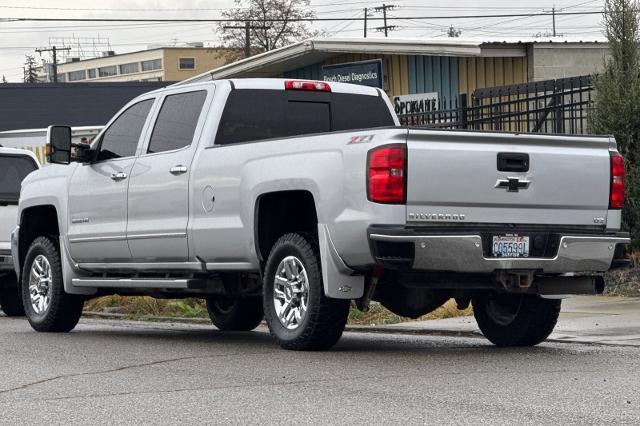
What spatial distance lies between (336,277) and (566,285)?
1746mm

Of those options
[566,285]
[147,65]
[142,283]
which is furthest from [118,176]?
[147,65]

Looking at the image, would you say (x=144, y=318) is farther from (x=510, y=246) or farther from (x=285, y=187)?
(x=510, y=246)

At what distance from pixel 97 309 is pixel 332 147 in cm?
824

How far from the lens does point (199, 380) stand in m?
8.65

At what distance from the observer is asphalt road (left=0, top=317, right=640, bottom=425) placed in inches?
281

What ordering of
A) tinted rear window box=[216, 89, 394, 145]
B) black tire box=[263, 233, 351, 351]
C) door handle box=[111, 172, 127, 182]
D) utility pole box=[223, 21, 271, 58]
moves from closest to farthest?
black tire box=[263, 233, 351, 351] → tinted rear window box=[216, 89, 394, 145] → door handle box=[111, 172, 127, 182] → utility pole box=[223, 21, 271, 58]

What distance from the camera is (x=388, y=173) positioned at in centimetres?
928

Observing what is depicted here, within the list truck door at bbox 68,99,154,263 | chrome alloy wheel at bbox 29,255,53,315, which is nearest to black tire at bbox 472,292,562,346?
truck door at bbox 68,99,154,263

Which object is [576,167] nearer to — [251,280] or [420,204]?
[420,204]

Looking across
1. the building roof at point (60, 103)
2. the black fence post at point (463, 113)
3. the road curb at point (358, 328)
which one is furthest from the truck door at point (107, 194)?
the building roof at point (60, 103)

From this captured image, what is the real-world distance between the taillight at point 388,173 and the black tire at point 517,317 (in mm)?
1814

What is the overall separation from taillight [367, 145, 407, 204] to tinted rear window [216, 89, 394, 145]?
232 centimetres

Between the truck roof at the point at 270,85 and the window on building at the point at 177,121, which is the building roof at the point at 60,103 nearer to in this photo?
the window on building at the point at 177,121

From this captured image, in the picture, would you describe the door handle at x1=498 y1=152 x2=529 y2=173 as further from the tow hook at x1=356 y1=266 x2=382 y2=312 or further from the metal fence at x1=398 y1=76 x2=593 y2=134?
the metal fence at x1=398 y1=76 x2=593 y2=134
